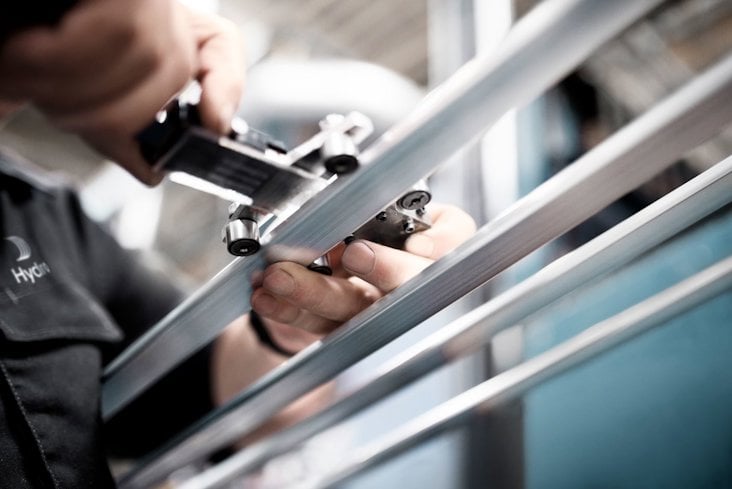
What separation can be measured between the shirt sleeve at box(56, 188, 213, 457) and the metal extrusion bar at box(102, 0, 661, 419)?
415mm

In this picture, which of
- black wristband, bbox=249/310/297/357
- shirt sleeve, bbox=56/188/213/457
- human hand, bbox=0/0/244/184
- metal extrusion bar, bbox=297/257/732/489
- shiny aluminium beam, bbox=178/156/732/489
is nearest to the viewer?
human hand, bbox=0/0/244/184

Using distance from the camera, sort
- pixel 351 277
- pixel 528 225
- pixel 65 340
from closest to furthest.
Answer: pixel 528 225 < pixel 351 277 < pixel 65 340

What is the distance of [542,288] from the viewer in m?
0.49

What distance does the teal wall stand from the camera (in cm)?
58

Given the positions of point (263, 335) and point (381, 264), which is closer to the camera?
point (381, 264)

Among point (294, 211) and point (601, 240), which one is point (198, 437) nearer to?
point (294, 211)

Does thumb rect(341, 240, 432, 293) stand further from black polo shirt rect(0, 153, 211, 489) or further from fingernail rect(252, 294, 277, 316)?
black polo shirt rect(0, 153, 211, 489)

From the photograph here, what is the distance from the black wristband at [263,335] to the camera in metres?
0.69

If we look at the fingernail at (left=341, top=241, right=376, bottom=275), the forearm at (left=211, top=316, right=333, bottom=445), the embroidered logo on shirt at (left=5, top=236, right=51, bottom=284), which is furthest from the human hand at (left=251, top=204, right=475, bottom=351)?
the embroidered logo on shirt at (left=5, top=236, right=51, bottom=284)

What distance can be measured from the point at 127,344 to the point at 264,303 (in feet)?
1.62

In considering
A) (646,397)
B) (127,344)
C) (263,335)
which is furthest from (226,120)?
(127,344)

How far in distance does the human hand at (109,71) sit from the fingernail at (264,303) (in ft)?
0.47

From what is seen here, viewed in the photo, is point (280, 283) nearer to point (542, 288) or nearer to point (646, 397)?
point (542, 288)

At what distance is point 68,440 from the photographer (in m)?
0.61
